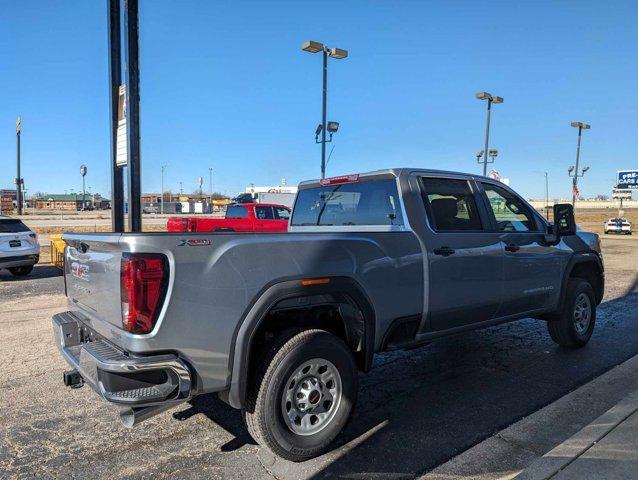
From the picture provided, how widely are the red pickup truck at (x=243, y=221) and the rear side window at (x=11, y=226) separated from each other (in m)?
5.98

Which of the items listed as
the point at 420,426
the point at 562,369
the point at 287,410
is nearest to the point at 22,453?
the point at 287,410

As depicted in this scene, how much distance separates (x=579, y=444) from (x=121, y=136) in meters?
6.26

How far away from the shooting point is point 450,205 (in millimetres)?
4488

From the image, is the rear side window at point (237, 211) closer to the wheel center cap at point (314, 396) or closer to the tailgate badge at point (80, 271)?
the tailgate badge at point (80, 271)

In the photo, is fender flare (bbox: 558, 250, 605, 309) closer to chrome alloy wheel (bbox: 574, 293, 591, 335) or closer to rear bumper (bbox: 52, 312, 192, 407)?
chrome alloy wheel (bbox: 574, 293, 591, 335)

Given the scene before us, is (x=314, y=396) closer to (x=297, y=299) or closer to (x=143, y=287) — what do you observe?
(x=297, y=299)

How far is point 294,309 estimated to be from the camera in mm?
3434

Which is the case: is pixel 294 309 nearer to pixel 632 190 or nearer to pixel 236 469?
pixel 236 469

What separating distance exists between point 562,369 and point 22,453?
4.79 m

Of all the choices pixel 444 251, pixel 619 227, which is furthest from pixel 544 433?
pixel 619 227

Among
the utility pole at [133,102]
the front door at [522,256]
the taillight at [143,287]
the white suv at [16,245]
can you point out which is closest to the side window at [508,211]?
the front door at [522,256]

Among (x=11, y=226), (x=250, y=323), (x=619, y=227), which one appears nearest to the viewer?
(x=250, y=323)

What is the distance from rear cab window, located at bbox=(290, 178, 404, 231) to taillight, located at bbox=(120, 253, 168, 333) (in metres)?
2.03

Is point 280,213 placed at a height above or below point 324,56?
below
